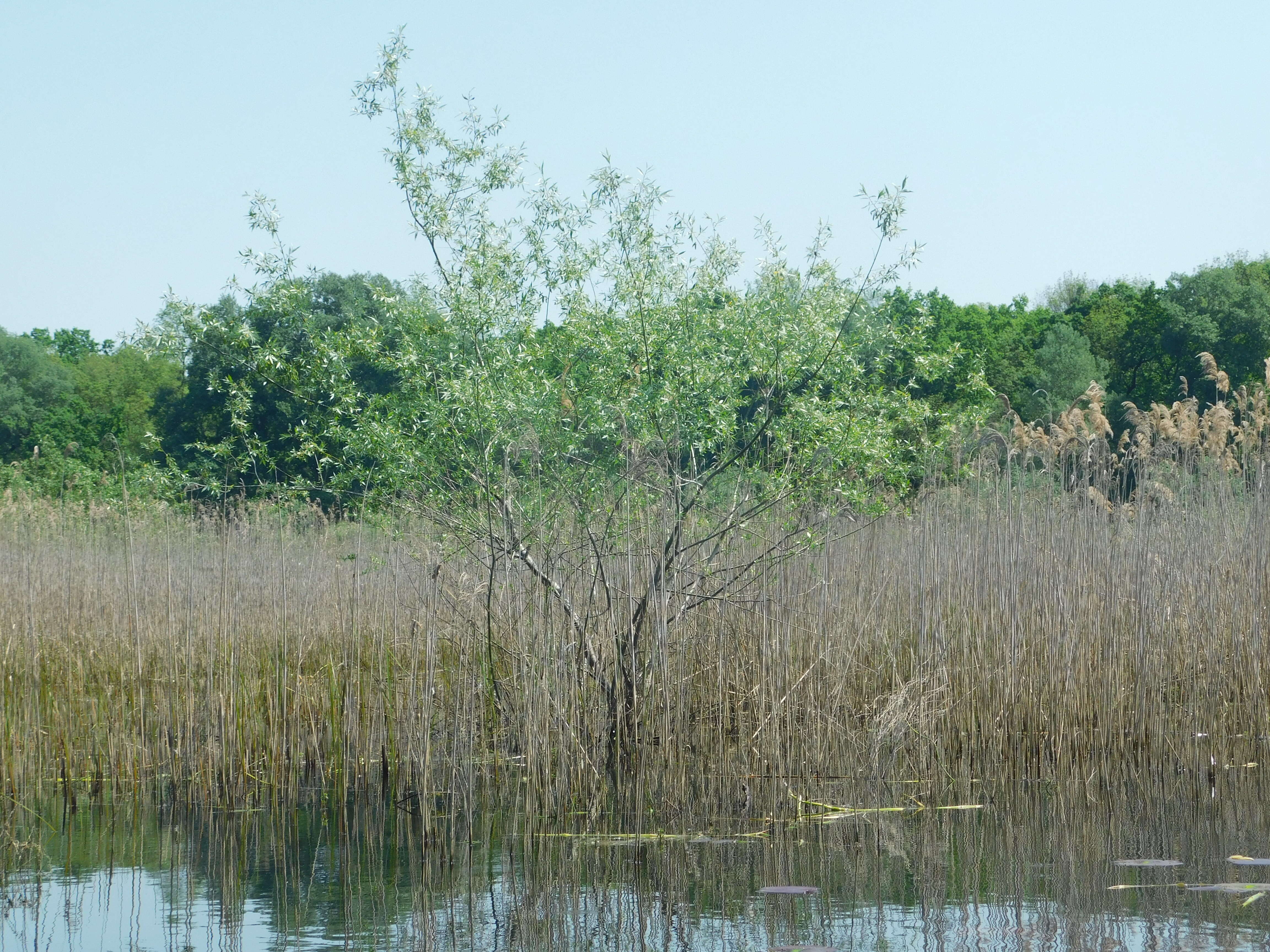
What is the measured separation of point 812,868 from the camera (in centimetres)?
439

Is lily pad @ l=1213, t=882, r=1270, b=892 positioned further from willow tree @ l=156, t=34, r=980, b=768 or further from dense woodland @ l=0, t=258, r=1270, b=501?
dense woodland @ l=0, t=258, r=1270, b=501

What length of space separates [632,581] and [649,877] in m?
1.92

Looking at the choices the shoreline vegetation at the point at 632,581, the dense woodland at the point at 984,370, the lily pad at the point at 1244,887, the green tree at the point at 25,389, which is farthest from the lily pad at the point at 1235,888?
the green tree at the point at 25,389

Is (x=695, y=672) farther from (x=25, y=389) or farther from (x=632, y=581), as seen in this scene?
(x=25, y=389)

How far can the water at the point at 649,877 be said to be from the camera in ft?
12.1

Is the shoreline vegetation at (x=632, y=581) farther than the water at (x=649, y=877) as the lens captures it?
Yes

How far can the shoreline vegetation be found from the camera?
5711mm

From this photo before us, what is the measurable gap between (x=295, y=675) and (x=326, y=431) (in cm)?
139

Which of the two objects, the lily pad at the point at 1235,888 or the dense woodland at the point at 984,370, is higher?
the dense woodland at the point at 984,370

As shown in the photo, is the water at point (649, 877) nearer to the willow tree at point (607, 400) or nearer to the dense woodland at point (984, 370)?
the willow tree at point (607, 400)

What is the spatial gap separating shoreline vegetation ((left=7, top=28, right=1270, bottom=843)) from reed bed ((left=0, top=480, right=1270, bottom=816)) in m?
0.03

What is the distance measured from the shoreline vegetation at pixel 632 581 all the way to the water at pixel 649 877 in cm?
34

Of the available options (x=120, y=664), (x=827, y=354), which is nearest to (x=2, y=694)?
(x=120, y=664)

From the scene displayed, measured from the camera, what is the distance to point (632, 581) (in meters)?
5.98
